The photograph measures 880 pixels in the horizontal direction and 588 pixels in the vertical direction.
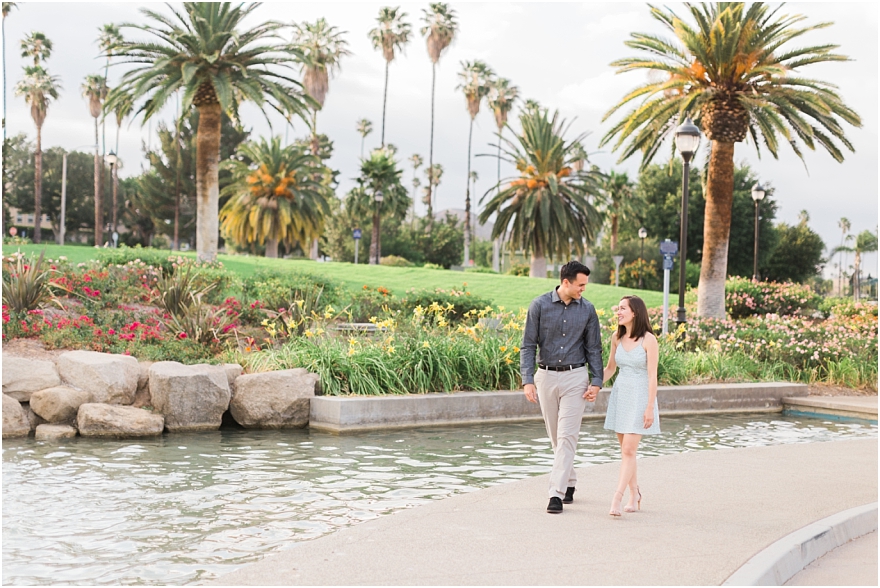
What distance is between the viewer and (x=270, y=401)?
1174 cm

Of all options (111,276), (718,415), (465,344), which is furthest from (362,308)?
(718,415)

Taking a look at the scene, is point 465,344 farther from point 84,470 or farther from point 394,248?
point 394,248

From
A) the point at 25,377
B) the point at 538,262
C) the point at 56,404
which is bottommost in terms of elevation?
the point at 56,404

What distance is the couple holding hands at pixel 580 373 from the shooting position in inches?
265

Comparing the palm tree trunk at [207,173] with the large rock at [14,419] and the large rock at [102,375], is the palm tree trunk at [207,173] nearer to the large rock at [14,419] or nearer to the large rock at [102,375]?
the large rock at [102,375]

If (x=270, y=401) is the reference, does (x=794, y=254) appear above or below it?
above

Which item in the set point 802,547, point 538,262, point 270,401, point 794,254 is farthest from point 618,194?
point 802,547

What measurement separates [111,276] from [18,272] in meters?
3.23

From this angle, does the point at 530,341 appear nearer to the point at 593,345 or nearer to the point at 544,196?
the point at 593,345

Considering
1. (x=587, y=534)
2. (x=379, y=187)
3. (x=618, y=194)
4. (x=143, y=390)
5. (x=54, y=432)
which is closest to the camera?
(x=587, y=534)

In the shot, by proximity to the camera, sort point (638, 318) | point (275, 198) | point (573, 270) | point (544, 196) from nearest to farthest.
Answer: point (638, 318) < point (573, 270) < point (544, 196) < point (275, 198)

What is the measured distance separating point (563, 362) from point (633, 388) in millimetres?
555

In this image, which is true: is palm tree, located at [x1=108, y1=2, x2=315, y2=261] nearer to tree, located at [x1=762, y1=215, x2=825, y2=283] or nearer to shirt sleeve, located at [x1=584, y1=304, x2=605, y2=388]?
shirt sleeve, located at [x1=584, y1=304, x2=605, y2=388]

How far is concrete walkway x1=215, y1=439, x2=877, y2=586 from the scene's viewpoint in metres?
5.06
